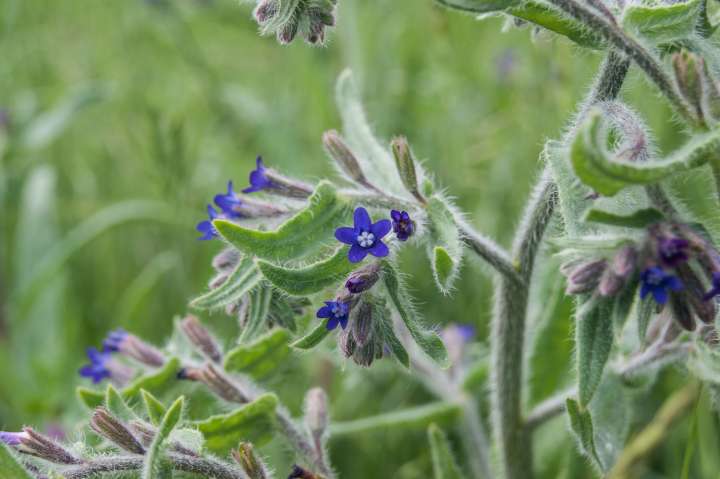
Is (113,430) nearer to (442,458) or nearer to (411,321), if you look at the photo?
(411,321)

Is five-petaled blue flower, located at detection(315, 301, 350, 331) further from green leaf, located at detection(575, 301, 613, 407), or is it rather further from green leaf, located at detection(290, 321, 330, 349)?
green leaf, located at detection(575, 301, 613, 407)

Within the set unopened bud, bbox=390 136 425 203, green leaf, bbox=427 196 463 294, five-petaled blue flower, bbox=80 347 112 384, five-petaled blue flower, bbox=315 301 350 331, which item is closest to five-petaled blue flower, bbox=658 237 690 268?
green leaf, bbox=427 196 463 294

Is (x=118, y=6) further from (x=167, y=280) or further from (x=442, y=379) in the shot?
(x=442, y=379)

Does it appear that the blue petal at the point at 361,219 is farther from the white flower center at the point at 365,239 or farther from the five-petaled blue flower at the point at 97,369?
the five-petaled blue flower at the point at 97,369

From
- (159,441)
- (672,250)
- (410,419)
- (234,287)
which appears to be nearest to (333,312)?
(234,287)

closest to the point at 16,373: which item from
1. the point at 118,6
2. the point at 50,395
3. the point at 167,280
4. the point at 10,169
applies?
the point at 50,395

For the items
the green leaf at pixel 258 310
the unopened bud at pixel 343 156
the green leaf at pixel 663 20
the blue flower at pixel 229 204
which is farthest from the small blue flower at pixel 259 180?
the green leaf at pixel 663 20
